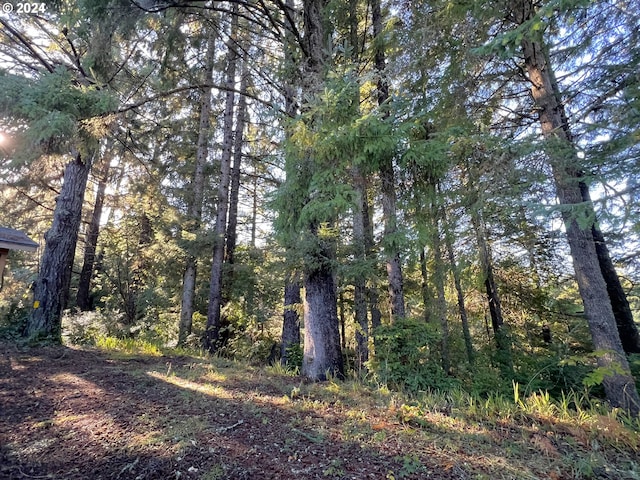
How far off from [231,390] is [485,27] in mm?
6857

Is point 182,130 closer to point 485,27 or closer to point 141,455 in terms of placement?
point 485,27

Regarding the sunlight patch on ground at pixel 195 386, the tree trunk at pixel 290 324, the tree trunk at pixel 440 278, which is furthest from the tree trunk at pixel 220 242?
the tree trunk at pixel 440 278

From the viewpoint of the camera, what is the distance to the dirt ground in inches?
83.1

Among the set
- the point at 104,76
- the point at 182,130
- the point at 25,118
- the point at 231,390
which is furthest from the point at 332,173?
the point at 182,130

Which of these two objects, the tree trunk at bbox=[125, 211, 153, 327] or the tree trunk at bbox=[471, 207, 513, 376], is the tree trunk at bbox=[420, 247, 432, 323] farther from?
the tree trunk at bbox=[125, 211, 153, 327]

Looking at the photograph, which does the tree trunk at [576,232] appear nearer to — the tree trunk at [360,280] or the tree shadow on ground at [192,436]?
the tree trunk at [360,280]

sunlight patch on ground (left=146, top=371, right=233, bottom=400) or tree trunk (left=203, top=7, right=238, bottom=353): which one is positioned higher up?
tree trunk (left=203, top=7, right=238, bottom=353)

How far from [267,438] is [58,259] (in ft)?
22.0

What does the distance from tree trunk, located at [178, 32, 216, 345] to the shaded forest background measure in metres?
0.06

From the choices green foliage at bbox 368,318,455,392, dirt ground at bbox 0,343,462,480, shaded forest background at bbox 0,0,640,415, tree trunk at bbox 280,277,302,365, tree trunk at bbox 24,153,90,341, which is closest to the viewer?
dirt ground at bbox 0,343,462,480

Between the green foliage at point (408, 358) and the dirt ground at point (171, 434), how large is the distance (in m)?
1.59

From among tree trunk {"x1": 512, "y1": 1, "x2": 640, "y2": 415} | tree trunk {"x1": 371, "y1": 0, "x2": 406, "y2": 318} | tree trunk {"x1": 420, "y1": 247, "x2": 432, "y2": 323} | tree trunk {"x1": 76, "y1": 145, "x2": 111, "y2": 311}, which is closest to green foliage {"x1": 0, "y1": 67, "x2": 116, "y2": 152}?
tree trunk {"x1": 371, "y1": 0, "x2": 406, "y2": 318}

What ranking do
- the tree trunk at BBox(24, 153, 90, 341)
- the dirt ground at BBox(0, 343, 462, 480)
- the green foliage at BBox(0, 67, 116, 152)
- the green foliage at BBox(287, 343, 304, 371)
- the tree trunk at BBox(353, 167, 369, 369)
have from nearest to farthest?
the dirt ground at BBox(0, 343, 462, 480)
the green foliage at BBox(0, 67, 116, 152)
the tree trunk at BBox(353, 167, 369, 369)
the tree trunk at BBox(24, 153, 90, 341)
the green foliage at BBox(287, 343, 304, 371)

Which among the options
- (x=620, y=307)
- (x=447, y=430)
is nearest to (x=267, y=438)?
(x=447, y=430)
